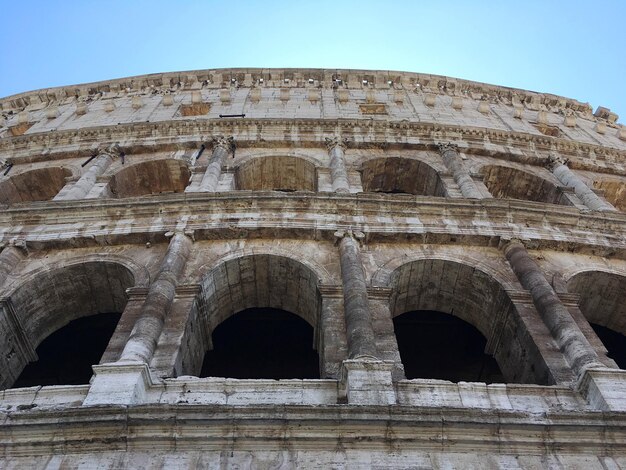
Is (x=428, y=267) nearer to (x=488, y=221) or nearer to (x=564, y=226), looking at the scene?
(x=488, y=221)

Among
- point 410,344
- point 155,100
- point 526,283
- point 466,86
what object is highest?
point 466,86

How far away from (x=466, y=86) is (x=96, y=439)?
67.3ft

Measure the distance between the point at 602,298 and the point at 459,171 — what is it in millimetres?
5004

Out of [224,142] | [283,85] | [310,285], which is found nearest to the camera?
[310,285]

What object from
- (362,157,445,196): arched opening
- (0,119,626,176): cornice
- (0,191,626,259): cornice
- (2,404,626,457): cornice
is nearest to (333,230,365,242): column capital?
(0,191,626,259): cornice

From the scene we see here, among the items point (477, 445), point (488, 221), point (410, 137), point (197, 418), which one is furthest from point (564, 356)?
point (410, 137)

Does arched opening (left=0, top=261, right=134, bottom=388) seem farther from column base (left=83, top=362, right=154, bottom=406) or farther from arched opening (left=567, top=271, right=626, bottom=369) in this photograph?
arched opening (left=567, top=271, right=626, bottom=369)

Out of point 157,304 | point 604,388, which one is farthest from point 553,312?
point 157,304

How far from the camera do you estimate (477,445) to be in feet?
23.3

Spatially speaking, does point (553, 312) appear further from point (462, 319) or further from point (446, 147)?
point (446, 147)

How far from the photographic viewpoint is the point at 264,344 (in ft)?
43.7

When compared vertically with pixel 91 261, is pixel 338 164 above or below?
above

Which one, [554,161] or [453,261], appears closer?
[453,261]

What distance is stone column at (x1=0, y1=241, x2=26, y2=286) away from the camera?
36.4 feet
